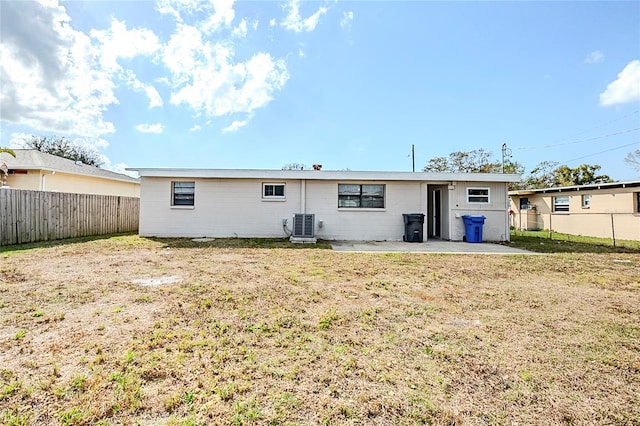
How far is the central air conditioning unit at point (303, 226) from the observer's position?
10.4m

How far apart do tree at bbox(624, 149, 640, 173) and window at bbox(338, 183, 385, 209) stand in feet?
79.1

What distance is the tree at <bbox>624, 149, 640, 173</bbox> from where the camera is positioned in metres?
21.8

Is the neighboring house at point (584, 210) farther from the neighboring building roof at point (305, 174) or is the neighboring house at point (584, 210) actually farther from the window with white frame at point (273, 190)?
the window with white frame at point (273, 190)

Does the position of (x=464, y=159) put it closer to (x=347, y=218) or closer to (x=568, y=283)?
(x=347, y=218)

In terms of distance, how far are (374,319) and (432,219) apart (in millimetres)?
10757

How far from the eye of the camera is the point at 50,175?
14.9 metres

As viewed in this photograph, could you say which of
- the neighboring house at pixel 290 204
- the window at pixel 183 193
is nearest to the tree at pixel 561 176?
the neighboring house at pixel 290 204

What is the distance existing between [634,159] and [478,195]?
824 inches

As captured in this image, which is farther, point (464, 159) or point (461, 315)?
point (464, 159)

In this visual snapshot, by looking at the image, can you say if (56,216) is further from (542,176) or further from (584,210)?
(542,176)

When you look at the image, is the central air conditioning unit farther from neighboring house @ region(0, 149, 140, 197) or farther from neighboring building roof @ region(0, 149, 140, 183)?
neighboring building roof @ region(0, 149, 140, 183)

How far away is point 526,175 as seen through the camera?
30.2 m

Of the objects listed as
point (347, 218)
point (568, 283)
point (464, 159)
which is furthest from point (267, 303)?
point (464, 159)

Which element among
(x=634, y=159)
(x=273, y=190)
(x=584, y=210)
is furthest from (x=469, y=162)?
(x=273, y=190)
